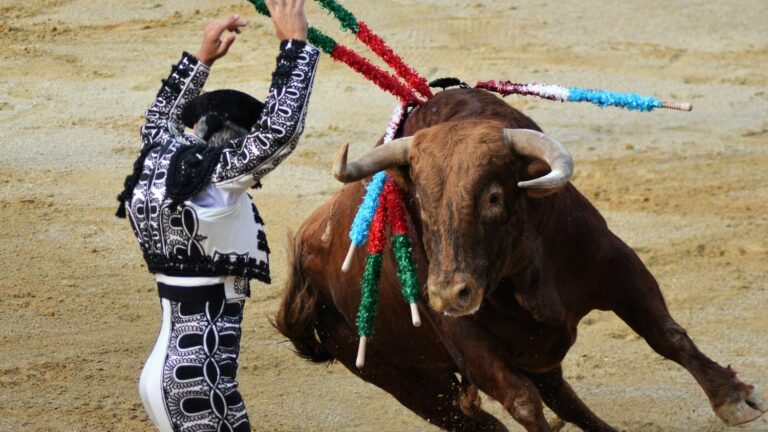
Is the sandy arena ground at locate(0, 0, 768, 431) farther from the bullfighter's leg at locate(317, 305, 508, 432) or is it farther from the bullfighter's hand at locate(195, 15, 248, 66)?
the bullfighter's hand at locate(195, 15, 248, 66)

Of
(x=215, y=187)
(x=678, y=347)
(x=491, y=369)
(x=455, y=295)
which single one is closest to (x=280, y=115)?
(x=215, y=187)

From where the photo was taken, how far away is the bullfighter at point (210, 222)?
3.96m

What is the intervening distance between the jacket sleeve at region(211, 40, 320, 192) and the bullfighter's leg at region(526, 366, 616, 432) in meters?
2.10

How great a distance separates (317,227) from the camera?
18.8 ft

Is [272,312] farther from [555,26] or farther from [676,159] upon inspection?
[555,26]

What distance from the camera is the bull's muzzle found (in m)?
4.10

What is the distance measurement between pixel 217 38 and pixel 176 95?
0.22 m

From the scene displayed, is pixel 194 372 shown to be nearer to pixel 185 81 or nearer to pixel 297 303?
pixel 185 81

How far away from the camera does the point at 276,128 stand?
389 cm

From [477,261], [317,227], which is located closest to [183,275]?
[477,261]

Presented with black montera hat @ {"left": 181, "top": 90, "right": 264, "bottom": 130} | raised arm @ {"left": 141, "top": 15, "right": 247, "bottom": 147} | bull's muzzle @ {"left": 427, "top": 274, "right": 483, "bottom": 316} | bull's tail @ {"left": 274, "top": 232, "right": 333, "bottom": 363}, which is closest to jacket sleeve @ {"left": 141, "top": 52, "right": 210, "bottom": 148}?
raised arm @ {"left": 141, "top": 15, "right": 247, "bottom": 147}

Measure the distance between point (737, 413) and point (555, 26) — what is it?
6673 mm

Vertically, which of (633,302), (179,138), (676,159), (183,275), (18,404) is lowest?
(676,159)

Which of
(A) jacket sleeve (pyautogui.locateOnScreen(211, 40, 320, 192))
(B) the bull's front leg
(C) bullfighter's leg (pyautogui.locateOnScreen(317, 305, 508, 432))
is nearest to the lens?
(A) jacket sleeve (pyautogui.locateOnScreen(211, 40, 320, 192))
